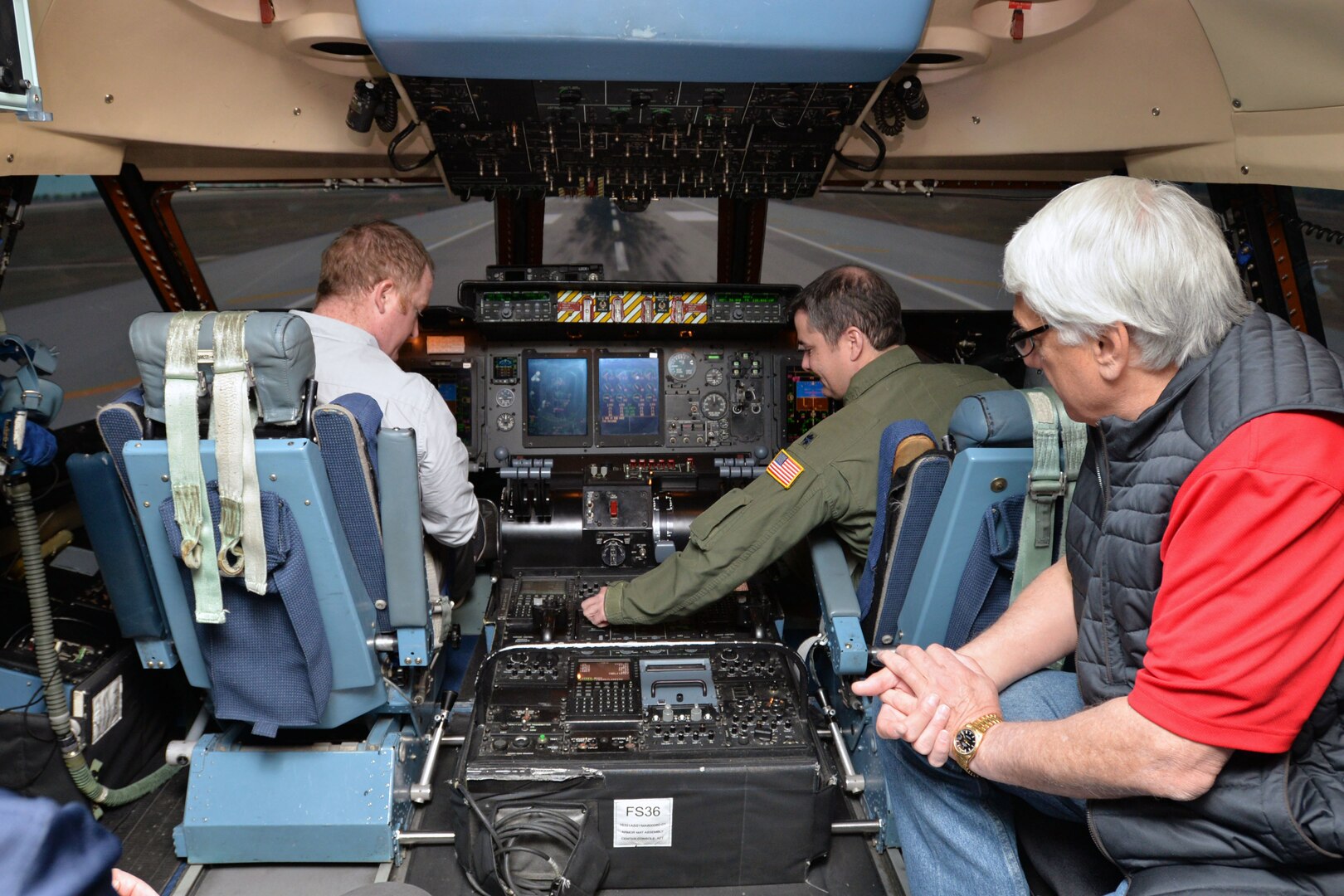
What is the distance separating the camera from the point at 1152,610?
116 centimetres

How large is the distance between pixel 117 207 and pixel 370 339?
1595 mm

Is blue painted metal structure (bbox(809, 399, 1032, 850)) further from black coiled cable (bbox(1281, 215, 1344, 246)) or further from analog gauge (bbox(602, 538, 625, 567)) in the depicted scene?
black coiled cable (bbox(1281, 215, 1344, 246))

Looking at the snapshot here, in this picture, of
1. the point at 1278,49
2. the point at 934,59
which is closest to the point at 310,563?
the point at 934,59

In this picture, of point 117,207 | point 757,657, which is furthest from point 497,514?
point 117,207

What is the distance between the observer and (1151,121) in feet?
8.06

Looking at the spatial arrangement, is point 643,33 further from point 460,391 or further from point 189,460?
point 460,391

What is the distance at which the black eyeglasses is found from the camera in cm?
129

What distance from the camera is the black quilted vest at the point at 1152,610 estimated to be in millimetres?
1028

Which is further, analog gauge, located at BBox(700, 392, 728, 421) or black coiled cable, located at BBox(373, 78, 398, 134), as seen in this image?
analog gauge, located at BBox(700, 392, 728, 421)

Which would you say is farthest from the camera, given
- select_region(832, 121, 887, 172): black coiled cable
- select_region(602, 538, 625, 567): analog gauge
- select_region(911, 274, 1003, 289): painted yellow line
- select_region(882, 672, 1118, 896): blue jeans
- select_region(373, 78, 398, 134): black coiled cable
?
select_region(911, 274, 1003, 289): painted yellow line

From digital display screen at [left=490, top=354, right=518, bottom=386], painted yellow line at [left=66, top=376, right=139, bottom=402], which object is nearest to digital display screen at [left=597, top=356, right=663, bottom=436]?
digital display screen at [left=490, top=354, right=518, bottom=386]

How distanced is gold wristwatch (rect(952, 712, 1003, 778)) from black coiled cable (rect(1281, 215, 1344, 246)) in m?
1.76

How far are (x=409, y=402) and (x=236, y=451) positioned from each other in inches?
21.5

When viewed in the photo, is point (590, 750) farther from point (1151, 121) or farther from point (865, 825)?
point (1151, 121)
